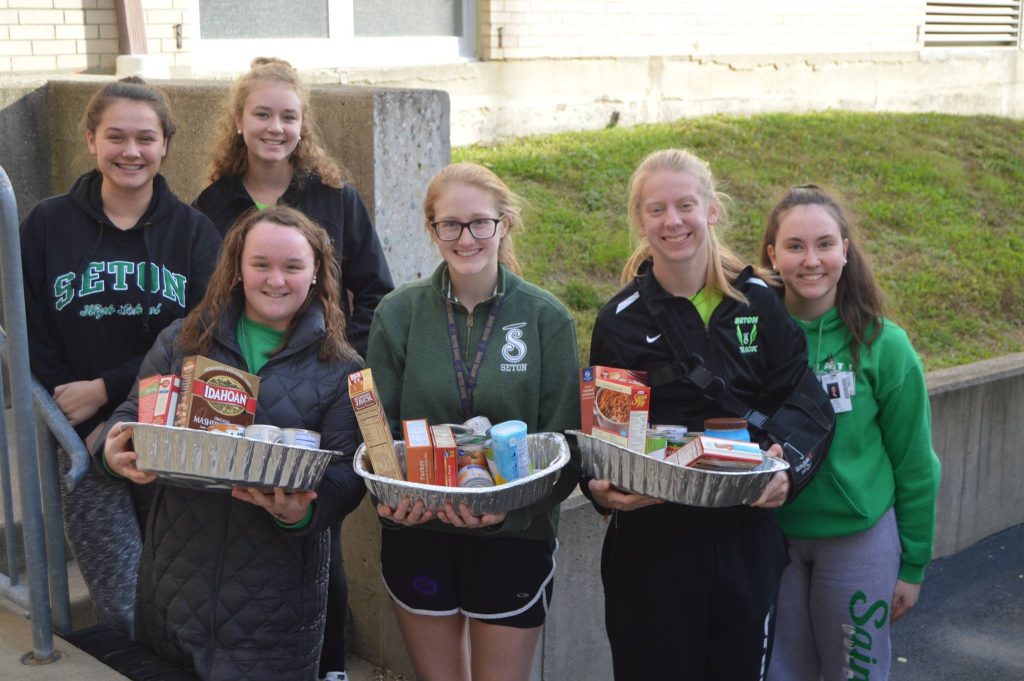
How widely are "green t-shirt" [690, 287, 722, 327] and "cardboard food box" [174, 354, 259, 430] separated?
3.87 ft

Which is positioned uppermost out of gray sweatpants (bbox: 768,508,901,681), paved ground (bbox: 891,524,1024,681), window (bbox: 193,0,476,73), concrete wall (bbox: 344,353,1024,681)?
window (bbox: 193,0,476,73)

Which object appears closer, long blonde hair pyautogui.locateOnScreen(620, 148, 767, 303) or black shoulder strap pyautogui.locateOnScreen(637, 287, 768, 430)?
black shoulder strap pyautogui.locateOnScreen(637, 287, 768, 430)

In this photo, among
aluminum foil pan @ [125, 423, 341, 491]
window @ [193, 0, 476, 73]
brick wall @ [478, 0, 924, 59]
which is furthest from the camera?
brick wall @ [478, 0, 924, 59]

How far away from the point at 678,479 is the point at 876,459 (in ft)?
2.85

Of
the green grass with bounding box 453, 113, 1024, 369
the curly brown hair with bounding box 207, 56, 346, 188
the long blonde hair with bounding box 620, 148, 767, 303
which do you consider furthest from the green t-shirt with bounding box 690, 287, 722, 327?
the green grass with bounding box 453, 113, 1024, 369

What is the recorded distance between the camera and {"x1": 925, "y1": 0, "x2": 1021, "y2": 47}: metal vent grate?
13.4 m

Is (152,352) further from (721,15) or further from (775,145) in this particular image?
(721,15)

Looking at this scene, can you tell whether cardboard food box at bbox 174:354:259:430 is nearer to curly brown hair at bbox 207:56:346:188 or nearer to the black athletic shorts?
the black athletic shorts

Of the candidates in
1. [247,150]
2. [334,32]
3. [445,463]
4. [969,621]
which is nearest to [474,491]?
[445,463]

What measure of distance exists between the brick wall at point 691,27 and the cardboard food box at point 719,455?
761 cm

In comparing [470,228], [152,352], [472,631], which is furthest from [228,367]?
[472,631]

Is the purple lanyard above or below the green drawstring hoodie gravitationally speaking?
above

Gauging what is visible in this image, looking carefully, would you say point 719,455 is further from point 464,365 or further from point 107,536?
point 107,536

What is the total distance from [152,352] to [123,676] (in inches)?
35.8
